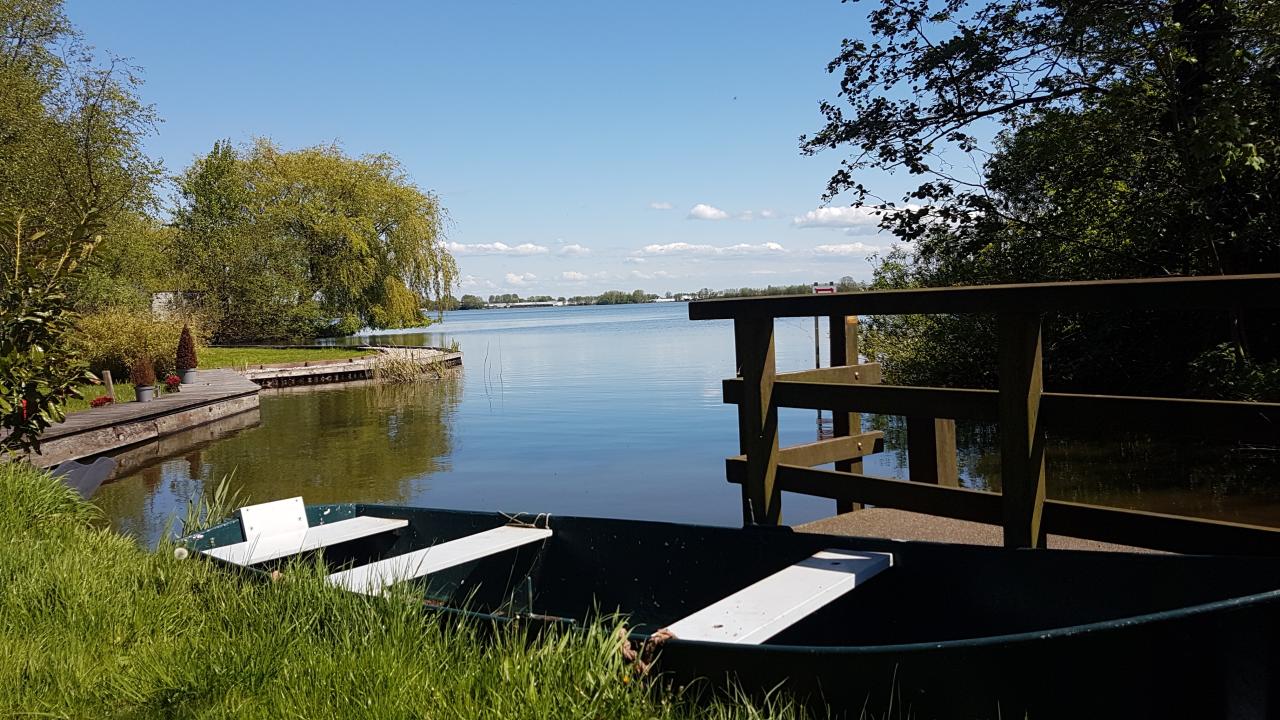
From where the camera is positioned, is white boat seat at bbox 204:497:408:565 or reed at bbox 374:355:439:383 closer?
white boat seat at bbox 204:497:408:565

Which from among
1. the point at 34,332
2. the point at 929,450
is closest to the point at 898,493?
the point at 929,450

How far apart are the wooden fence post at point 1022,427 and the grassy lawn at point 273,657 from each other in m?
1.82

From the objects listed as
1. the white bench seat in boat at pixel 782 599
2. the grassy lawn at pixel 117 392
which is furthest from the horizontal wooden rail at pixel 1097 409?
the grassy lawn at pixel 117 392

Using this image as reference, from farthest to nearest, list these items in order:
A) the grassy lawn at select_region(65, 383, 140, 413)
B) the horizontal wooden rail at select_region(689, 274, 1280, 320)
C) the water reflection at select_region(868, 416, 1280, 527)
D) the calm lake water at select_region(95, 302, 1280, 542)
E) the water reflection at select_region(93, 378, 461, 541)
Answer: the grassy lawn at select_region(65, 383, 140, 413), the water reflection at select_region(93, 378, 461, 541), the calm lake water at select_region(95, 302, 1280, 542), the water reflection at select_region(868, 416, 1280, 527), the horizontal wooden rail at select_region(689, 274, 1280, 320)

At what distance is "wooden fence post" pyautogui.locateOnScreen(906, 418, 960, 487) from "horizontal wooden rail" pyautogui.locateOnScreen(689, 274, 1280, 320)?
151 cm

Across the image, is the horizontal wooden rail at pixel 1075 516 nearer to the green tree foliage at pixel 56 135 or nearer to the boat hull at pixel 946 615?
the boat hull at pixel 946 615

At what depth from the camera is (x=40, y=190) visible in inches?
889

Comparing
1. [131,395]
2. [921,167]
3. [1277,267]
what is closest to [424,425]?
[131,395]

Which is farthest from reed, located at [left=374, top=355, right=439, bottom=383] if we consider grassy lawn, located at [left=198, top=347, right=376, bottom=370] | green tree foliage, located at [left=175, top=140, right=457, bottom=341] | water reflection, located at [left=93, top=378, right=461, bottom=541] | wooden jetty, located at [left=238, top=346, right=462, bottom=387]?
green tree foliage, located at [left=175, top=140, right=457, bottom=341]

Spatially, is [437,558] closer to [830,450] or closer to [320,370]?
[830,450]

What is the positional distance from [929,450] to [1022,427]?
2.18 m

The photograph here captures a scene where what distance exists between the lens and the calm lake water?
10406 millimetres

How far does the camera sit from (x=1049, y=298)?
3.58m

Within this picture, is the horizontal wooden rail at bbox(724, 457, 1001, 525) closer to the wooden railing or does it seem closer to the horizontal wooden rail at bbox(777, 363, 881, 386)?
the wooden railing
